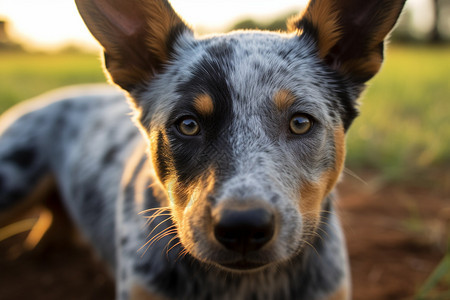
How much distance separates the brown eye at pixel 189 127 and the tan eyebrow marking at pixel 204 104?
3.4 inches

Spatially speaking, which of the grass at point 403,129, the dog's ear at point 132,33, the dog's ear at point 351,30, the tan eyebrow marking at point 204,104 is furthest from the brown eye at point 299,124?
the grass at point 403,129

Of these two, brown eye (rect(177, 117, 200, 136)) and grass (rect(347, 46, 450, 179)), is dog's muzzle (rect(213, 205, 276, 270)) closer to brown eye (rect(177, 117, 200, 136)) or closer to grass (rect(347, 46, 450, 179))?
brown eye (rect(177, 117, 200, 136))

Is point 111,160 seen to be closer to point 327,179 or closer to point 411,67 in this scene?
point 327,179

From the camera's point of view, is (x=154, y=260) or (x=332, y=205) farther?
(x=332, y=205)

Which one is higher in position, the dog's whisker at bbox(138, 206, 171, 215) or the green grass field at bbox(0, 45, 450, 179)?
the dog's whisker at bbox(138, 206, 171, 215)

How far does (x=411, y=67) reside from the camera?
1551 cm

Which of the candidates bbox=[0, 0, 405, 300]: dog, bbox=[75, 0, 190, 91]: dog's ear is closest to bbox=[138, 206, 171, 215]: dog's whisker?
bbox=[0, 0, 405, 300]: dog

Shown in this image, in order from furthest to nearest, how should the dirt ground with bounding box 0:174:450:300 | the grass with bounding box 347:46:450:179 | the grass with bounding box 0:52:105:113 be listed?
the grass with bounding box 0:52:105:113 < the grass with bounding box 347:46:450:179 < the dirt ground with bounding box 0:174:450:300

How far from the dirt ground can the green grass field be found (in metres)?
0.98

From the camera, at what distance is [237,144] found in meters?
2.36

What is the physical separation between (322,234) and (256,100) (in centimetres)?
108

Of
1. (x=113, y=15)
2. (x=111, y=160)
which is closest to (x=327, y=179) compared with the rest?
(x=113, y=15)

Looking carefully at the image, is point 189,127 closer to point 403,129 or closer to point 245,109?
point 245,109

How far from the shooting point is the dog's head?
2.15 m
